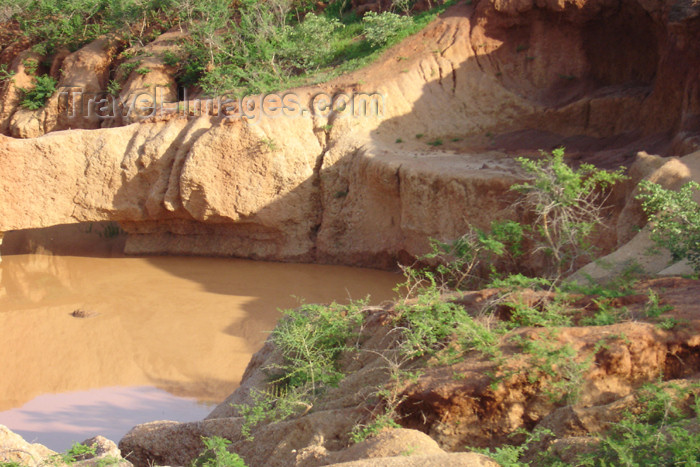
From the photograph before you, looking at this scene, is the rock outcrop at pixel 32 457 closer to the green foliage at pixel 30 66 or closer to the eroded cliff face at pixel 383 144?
the eroded cliff face at pixel 383 144

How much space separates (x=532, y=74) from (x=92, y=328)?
26.8 ft

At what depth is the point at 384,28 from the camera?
41.3ft

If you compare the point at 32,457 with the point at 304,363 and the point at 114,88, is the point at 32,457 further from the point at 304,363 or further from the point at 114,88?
the point at 114,88

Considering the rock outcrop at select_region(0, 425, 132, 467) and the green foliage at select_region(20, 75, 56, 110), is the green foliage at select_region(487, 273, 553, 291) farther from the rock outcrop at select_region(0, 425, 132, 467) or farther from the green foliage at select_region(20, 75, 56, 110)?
the green foliage at select_region(20, 75, 56, 110)

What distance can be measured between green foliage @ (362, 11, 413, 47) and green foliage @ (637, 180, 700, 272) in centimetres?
787

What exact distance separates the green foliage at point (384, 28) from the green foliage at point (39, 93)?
24.8ft

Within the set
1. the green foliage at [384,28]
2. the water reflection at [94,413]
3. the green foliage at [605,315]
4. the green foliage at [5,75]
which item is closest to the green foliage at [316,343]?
the green foliage at [605,315]

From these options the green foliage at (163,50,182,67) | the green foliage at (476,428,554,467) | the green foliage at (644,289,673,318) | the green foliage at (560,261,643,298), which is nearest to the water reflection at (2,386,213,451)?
the green foliage at (560,261,643,298)

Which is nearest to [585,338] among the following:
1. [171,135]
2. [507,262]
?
[507,262]

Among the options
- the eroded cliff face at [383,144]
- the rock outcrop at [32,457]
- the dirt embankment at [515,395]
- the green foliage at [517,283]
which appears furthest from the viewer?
the eroded cliff face at [383,144]

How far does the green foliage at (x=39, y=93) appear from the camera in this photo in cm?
1554

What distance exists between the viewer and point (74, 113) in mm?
15258

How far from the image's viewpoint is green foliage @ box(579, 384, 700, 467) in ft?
8.82

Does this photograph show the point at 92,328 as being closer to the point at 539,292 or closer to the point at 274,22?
the point at 539,292
